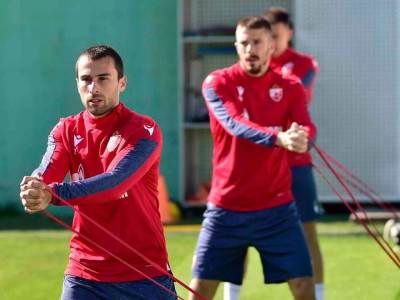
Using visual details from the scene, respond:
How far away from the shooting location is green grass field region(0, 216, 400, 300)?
28.8 ft

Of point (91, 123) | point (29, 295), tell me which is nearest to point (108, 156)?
point (91, 123)

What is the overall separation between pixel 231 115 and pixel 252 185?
43 centimetres

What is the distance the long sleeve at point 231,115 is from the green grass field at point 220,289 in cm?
176

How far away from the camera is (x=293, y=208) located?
6727mm

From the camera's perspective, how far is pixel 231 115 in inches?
257

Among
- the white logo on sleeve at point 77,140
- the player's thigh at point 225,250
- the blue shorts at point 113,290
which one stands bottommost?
the player's thigh at point 225,250

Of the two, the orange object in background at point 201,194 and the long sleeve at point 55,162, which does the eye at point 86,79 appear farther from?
the orange object in background at point 201,194

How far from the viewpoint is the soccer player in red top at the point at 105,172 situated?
5145 millimetres

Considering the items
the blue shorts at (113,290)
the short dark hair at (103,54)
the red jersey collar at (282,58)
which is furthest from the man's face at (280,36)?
the blue shorts at (113,290)

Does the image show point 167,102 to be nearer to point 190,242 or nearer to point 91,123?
point 190,242

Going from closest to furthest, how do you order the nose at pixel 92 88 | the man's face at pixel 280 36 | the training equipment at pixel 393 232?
the nose at pixel 92 88 → the man's face at pixel 280 36 → the training equipment at pixel 393 232

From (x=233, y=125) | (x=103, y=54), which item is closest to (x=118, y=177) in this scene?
(x=103, y=54)

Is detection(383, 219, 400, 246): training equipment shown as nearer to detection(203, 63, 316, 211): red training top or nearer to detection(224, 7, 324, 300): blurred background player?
detection(224, 7, 324, 300): blurred background player

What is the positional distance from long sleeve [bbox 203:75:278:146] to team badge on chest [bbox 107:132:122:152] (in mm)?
1243
